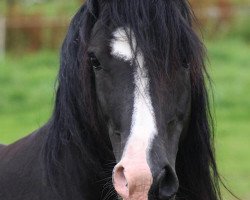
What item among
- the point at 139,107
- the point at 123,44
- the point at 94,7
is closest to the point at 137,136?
the point at 139,107

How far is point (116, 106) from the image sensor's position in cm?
351

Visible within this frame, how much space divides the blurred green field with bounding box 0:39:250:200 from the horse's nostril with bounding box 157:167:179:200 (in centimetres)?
569

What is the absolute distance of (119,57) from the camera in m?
3.54

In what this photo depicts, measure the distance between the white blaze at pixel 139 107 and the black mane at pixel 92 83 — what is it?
75 millimetres

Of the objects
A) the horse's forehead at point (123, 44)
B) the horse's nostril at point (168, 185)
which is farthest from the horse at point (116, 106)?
the horse's nostril at point (168, 185)

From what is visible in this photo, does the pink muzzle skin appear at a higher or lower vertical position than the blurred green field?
lower

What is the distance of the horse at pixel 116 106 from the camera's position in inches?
137

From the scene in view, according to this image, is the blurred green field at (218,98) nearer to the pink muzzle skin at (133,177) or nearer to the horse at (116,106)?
the horse at (116,106)

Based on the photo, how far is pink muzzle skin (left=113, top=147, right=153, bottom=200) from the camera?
312 cm

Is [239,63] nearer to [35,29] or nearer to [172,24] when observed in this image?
[35,29]

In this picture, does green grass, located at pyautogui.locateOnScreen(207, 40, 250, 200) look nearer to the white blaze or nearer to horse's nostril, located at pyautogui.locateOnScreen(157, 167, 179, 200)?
the white blaze

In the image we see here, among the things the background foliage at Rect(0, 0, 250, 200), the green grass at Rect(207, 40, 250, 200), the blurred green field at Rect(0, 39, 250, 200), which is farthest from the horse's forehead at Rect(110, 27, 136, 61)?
the blurred green field at Rect(0, 39, 250, 200)

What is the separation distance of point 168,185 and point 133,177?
178mm

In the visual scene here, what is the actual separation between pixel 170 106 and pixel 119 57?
1.07 ft
